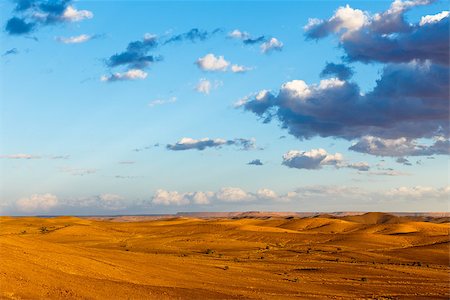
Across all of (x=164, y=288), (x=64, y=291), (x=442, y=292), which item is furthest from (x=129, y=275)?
(x=442, y=292)

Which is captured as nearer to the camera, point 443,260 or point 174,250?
point 443,260

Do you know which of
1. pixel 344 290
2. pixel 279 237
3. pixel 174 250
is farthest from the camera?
pixel 279 237

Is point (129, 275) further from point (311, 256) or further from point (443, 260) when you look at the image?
point (443, 260)

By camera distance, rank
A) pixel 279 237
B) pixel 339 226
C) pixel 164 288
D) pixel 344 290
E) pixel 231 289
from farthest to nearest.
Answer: pixel 339 226, pixel 279 237, pixel 344 290, pixel 231 289, pixel 164 288

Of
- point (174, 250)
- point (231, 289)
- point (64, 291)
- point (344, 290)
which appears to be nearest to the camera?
point (64, 291)

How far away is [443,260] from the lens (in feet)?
172

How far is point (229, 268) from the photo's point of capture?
41375 millimetres

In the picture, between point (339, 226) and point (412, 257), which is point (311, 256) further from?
point (339, 226)

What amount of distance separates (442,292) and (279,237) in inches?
1698

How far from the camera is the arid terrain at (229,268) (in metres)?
27.1

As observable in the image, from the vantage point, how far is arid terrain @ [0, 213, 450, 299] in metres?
27.1

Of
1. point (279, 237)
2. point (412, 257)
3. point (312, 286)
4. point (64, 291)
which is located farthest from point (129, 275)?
point (279, 237)

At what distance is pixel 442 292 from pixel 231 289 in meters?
11.7

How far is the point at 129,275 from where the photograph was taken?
32.2m
